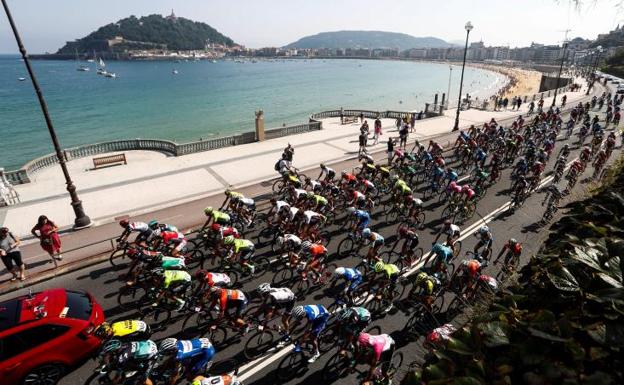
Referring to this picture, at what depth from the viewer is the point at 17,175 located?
61.5 feet

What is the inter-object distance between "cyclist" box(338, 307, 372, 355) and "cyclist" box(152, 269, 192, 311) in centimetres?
402

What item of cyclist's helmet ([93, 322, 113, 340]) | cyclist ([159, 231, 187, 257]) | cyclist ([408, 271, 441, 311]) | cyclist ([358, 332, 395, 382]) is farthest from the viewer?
cyclist ([159, 231, 187, 257])

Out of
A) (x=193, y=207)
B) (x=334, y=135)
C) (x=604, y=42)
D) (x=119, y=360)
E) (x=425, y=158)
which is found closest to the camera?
(x=119, y=360)

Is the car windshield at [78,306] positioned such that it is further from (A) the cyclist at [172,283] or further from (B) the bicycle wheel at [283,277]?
(B) the bicycle wheel at [283,277]

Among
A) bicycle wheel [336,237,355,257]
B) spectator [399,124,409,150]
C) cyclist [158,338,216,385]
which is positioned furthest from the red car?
spectator [399,124,409,150]

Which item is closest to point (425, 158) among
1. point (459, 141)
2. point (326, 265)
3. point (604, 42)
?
point (459, 141)

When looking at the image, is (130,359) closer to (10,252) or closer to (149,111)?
(10,252)

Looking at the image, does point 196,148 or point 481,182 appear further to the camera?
point 196,148

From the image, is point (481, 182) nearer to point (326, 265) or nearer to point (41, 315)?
point (326, 265)

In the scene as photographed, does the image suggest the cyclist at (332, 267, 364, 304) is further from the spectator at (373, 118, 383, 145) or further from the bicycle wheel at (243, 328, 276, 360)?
the spectator at (373, 118, 383, 145)

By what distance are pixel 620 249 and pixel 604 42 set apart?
777 ft

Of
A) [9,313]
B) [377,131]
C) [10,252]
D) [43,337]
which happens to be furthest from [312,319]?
[377,131]

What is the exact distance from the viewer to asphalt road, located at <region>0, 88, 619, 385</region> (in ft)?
24.5

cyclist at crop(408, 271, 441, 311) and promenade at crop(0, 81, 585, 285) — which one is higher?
cyclist at crop(408, 271, 441, 311)
